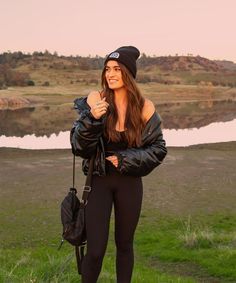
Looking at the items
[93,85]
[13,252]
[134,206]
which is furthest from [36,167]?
[93,85]

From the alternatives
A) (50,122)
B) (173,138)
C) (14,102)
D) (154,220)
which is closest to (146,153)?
(154,220)

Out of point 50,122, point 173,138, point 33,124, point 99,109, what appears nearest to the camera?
point 99,109

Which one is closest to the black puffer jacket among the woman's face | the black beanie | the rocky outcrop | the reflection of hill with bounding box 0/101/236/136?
the woman's face

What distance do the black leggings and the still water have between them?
18.3 m

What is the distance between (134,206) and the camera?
4016 millimetres

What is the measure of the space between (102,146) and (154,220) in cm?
697

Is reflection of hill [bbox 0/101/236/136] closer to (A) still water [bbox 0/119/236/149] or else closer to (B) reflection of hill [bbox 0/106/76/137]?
(B) reflection of hill [bbox 0/106/76/137]

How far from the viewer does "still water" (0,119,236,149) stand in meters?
23.2

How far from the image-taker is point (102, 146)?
154 inches

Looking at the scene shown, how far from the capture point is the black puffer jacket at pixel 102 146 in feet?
12.3

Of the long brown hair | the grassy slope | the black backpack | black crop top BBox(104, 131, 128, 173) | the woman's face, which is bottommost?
the grassy slope

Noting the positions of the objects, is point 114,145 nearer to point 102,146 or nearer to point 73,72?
point 102,146

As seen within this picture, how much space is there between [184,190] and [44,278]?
28.6 feet

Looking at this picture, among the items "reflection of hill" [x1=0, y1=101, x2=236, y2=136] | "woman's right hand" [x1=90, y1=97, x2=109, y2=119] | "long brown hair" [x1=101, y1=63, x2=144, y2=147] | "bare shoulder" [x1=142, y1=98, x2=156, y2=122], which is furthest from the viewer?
"reflection of hill" [x1=0, y1=101, x2=236, y2=136]
